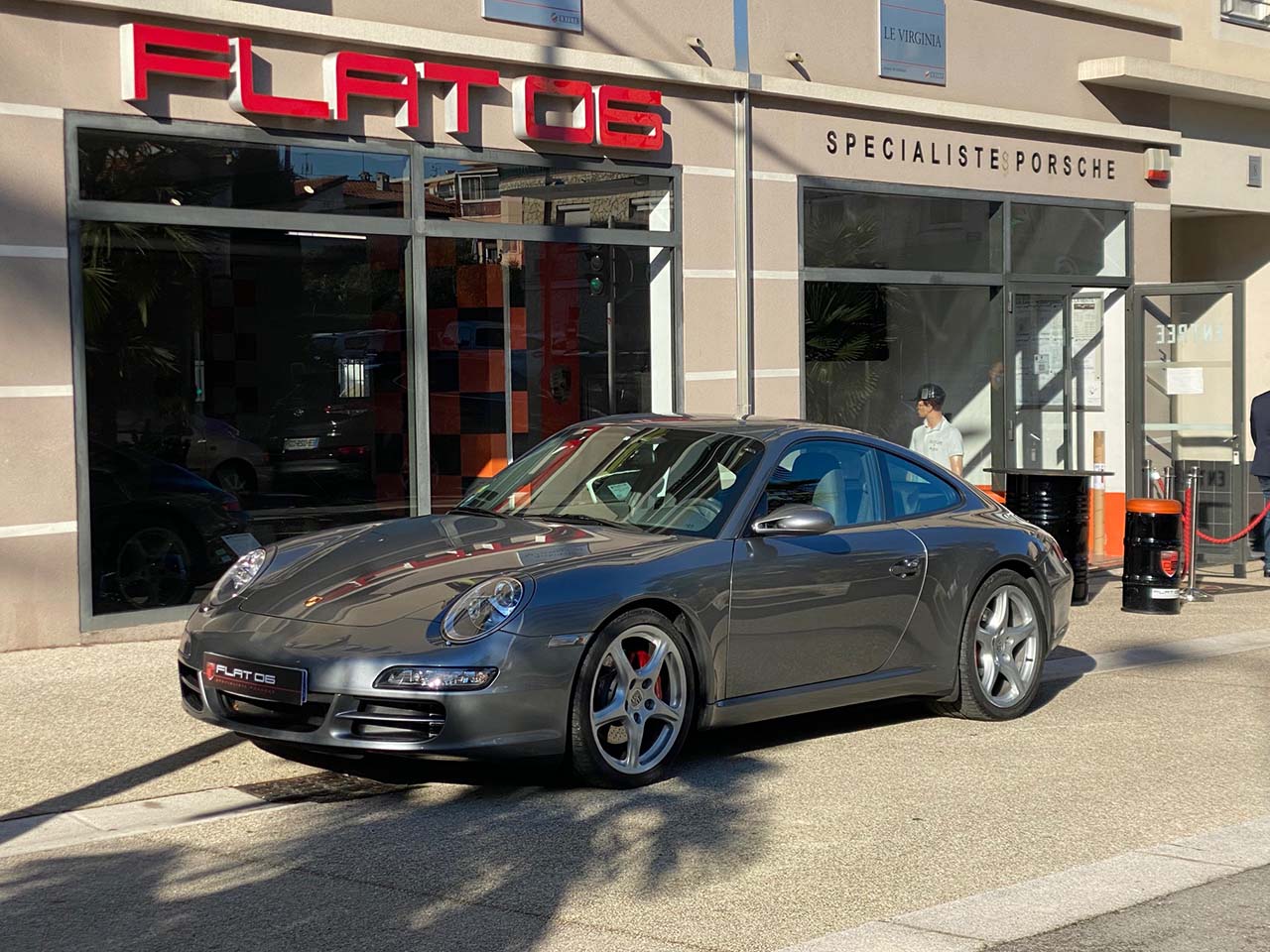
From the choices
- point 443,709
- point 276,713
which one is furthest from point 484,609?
point 276,713

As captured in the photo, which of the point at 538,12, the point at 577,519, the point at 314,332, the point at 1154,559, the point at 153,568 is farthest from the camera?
the point at 1154,559

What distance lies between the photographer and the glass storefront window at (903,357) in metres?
14.4

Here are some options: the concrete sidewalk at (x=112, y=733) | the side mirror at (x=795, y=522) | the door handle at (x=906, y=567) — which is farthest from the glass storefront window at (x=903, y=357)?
the side mirror at (x=795, y=522)

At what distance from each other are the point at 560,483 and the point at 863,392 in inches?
314

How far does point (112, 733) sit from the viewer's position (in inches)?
295

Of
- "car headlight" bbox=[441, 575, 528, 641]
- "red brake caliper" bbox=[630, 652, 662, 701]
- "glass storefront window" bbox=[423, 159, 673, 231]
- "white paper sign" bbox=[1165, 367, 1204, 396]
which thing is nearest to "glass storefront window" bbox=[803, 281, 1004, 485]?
"white paper sign" bbox=[1165, 367, 1204, 396]

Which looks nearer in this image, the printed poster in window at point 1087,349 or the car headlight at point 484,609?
the car headlight at point 484,609

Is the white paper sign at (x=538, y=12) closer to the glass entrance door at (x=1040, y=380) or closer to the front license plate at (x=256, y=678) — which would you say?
the glass entrance door at (x=1040, y=380)

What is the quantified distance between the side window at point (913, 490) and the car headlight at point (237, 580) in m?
3.01

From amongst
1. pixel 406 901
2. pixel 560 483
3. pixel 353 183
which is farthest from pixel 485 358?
pixel 406 901

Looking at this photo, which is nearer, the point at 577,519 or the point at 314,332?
the point at 577,519

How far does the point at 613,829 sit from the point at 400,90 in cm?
671

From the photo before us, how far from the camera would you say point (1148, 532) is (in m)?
12.1

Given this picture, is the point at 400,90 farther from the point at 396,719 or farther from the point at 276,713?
the point at 396,719
